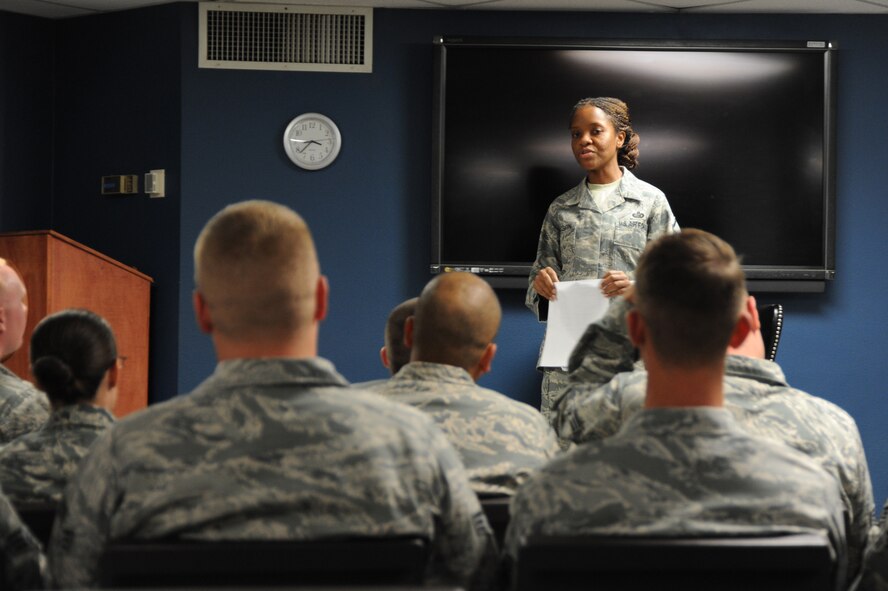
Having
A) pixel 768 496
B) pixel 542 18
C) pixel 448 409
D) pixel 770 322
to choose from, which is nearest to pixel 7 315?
pixel 448 409

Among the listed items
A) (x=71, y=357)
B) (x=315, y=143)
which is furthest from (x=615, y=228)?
(x=71, y=357)

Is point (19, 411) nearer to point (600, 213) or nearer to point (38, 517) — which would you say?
point (38, 517)

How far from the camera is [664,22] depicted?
568 centimetres

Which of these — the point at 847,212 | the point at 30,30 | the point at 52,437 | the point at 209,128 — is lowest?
the point at 52,437

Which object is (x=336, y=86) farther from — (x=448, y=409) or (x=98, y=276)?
(x=448, y=409)

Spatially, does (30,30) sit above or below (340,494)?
above

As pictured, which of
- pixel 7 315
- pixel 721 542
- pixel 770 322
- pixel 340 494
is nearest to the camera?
pixel 721 542

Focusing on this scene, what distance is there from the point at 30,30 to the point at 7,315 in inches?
138

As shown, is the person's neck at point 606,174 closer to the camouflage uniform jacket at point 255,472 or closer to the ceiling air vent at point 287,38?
the ceiling air vent at point 287,38

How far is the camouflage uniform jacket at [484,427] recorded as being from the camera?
210 centimetres

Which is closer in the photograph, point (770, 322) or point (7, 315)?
point (7, 315)

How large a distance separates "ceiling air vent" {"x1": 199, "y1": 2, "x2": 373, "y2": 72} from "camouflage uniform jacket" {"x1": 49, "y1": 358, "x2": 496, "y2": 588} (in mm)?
4329

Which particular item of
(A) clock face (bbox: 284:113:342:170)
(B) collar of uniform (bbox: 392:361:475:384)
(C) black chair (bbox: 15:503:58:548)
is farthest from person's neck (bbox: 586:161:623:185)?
(C) black chair (bbox: 15:503:58:548)

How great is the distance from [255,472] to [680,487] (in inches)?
21.0
